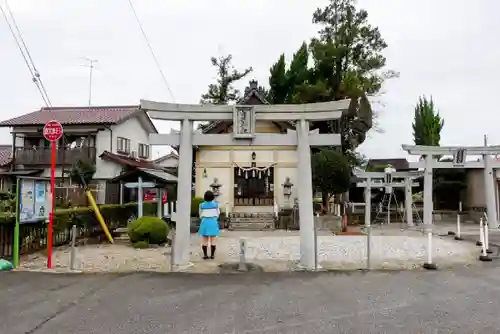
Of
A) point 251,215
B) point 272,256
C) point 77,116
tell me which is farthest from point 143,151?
point 272,256

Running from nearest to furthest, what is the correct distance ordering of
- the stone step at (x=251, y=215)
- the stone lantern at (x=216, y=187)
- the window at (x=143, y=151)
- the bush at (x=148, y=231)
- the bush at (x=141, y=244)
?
1. the bush at (x=141, y=244)
2. the bush at (x=148, y=231)
3. the stone step at (x=251, y=215)
4. the stone lantern at (x=216, y=187)
5. the window at (x=143, y=151)

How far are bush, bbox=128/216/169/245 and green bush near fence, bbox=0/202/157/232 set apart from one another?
1667 mm

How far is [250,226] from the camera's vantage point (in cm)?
2009

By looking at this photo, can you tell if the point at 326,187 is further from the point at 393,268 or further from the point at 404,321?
the point at 404,321

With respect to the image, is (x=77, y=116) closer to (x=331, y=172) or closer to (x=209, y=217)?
(x=331, y=172)

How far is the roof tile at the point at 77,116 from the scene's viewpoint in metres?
26.6

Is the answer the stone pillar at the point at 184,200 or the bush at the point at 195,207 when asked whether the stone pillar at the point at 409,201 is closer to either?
the bush at the point at 195,207

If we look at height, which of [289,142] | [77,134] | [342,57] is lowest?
[289,142]

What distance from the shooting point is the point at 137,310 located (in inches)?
214

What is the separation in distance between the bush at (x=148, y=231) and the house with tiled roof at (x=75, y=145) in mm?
13827

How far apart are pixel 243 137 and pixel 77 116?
21951 millimetres

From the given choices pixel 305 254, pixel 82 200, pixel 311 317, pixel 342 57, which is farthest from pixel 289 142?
pixel 342 57

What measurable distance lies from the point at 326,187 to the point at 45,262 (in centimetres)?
1364

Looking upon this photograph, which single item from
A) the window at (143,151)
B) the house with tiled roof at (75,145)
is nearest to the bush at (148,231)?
the house with tiled roof at (75,145)
